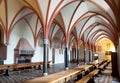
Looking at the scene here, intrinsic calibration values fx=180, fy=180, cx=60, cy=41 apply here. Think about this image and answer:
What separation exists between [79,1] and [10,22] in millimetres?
7277

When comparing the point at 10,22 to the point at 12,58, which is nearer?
the point at 10,22

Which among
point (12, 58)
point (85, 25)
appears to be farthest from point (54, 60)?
point (12, 58)

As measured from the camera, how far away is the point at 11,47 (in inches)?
803

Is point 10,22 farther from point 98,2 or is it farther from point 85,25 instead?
point 85,25

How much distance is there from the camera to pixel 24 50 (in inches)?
868

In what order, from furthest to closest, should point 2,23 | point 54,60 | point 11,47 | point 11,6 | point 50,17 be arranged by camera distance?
point 54,60
point 11,47
point 2,23
point 11,6
point 50,17

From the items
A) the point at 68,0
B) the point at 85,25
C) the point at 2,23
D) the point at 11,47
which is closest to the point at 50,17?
the point at 68,0

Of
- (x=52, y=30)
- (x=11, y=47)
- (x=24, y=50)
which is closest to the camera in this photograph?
(x=11, y=47)

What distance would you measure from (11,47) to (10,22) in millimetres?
3333

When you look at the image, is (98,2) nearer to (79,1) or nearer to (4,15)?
(79,1)

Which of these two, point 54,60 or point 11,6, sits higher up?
point 11,6

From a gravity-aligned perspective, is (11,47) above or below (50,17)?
below

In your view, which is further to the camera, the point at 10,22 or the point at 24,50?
the point at 24,50

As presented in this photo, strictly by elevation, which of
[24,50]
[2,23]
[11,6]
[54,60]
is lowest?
[54,60]
